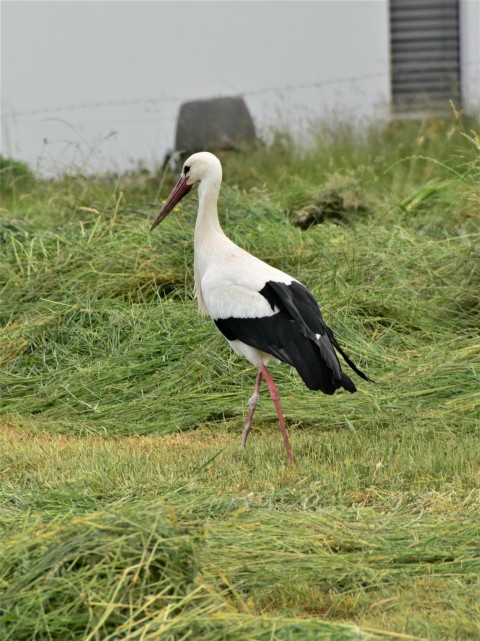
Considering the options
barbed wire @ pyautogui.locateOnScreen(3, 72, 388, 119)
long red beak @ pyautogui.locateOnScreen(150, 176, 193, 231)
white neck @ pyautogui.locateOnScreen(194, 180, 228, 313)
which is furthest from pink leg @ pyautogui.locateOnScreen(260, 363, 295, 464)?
barbed wire @ pyautogui.locateOnScreen(3, 72, 388, 119)

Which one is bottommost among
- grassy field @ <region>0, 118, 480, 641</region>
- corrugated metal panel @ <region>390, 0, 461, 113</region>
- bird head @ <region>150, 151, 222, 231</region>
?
corrugated metal panel @ <region>390, 0, 461, 113</region>

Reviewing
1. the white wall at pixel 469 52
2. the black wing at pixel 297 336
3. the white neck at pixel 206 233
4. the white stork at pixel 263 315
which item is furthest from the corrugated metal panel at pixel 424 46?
the black wing at pixel 297 336

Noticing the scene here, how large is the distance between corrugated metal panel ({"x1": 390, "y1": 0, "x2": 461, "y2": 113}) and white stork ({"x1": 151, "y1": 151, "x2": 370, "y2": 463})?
9703 millimetres

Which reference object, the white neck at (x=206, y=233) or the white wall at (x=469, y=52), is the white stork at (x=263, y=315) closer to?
the white neck at (x=206, y=233)

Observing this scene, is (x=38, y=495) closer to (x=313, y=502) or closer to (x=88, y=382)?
(x=313, y=502)

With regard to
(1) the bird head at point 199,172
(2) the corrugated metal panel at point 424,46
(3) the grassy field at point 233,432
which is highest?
(1) the bird head at point 199,172

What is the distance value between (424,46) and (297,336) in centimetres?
1109

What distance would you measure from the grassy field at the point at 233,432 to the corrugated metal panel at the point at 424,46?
418 centimetres

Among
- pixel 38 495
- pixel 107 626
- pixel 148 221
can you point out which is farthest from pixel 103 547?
pixel 148 221

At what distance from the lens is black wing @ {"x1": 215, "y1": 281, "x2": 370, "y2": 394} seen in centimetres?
573

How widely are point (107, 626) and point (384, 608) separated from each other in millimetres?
881

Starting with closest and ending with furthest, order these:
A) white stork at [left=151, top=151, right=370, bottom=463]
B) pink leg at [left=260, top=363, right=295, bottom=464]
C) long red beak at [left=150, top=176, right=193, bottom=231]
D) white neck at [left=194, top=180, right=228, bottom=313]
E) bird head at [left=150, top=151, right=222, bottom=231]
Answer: pink leg at [left=260, top=363, right=295, bottom=464] < white stork at [left=151, top=151, right=370, bottom=463] < white neck at [left=194, top=180, right=228, bottom=313] < bird head at [left=150, top=151, right=222, bottom=231] < long red beak at [left=150, top=176, right=193, bottom=231]

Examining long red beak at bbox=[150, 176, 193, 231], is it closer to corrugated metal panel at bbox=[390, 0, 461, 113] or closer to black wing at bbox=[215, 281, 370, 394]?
black wing at bbox=[215, 281, 370, 394]

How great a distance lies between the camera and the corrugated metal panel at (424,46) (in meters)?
15.9
